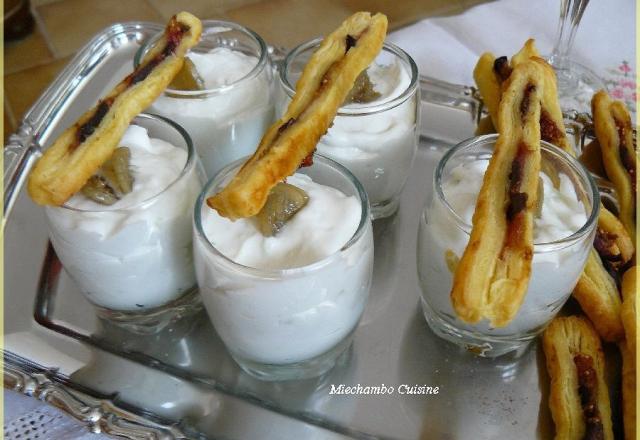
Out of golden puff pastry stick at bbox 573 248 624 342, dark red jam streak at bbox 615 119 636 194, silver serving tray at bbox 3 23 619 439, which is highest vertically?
dark red jam streak at bbox 615 119 636 194

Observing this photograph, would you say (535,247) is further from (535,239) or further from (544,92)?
(544,92)

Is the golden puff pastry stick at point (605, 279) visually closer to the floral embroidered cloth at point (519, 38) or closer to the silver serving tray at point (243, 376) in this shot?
the silver serving tray at point (243, 376)

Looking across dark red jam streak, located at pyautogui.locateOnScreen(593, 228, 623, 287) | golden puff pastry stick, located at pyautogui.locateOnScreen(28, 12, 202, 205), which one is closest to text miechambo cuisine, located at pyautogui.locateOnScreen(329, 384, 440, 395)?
dark red jam streak, located at pyautogui.locateOnScreen(593, 228, 623, 287)

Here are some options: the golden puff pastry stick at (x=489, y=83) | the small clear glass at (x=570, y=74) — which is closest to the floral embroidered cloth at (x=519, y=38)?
the small clear glass at (x=570, y=74)

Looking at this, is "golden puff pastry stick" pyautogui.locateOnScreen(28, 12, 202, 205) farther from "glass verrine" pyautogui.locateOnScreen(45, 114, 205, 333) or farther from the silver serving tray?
the silver serving tray

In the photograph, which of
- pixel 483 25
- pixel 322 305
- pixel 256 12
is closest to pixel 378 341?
pixel 322 305

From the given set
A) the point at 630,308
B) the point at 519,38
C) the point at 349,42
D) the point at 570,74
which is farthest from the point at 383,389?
the point at 519,38

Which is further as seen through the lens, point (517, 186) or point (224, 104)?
point (224, 104)
